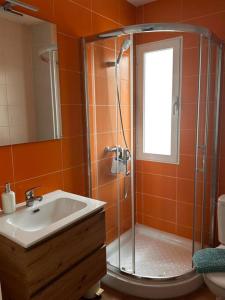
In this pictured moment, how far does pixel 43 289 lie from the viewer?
1288mm

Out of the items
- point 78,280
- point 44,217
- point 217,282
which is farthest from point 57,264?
point 217,282

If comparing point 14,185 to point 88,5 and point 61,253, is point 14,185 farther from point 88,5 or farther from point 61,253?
point 88,5

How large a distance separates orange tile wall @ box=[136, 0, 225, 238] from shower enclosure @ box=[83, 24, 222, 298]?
0.01m

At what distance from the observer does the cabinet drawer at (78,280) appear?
1.34 metres

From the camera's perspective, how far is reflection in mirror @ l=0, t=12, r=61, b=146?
4.96ft

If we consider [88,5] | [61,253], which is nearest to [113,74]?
[88,5]

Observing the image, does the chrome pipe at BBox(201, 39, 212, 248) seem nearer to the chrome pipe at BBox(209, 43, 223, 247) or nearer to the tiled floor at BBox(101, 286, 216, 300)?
the chrome pipe at BBox(209, 43, 223, 247)

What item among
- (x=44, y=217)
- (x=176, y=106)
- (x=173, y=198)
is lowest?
(x=173, y=198)

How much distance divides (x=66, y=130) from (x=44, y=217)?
69 centimetres

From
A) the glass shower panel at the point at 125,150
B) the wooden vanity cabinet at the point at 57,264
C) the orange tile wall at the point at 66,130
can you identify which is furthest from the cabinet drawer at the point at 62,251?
the glass shower panel at the point at 125,150

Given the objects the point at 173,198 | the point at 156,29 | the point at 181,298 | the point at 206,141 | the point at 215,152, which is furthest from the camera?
the point at 173,198

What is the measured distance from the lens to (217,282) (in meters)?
1.52

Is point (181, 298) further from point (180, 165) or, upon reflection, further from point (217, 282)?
point (180, 165)

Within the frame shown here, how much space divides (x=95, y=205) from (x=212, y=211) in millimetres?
1268
